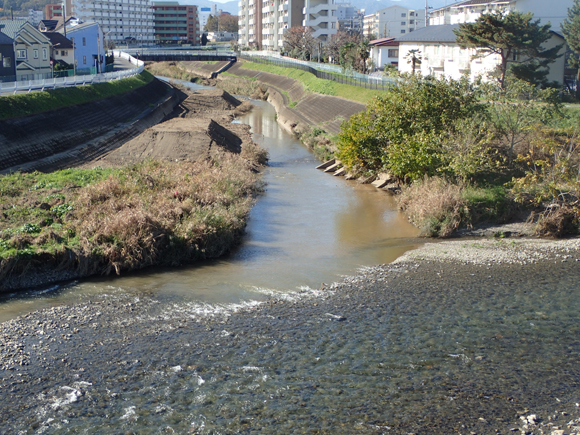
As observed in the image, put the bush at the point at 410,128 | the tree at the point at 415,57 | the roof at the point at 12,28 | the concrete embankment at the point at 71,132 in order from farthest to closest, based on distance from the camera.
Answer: the tree at the point at 415,57 < the roof at the point at 12,28 < the concrete embankment at the point at 71,132 < the bush at the point at 410,128

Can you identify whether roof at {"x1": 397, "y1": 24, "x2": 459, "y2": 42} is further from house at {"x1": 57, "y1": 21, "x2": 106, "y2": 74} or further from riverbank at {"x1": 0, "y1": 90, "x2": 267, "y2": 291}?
house at {"x1": 57, "y1": 21, "x2": 106, "y2": 74}

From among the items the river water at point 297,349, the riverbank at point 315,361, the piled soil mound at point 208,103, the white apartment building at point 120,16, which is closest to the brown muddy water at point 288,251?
the river water at point 297,349

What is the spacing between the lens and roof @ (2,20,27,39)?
1898 inches

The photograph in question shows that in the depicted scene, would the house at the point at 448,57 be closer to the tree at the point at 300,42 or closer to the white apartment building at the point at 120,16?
the tree at the point at 300,42

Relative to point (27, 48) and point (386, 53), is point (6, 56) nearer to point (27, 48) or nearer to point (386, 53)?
point (27, 48)

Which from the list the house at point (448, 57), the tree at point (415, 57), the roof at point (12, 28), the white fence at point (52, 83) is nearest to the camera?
the white fence at point (52, 83)

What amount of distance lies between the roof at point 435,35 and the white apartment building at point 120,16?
96.0m

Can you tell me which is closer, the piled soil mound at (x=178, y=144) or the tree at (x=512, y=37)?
the piled soil mound at (x=178, y=144)

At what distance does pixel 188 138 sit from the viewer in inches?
1238

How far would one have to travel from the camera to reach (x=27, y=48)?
167 feet

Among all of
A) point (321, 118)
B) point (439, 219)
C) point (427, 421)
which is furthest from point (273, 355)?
point (321, 118)

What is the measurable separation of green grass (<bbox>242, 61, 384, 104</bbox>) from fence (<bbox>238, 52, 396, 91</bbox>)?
59 cm

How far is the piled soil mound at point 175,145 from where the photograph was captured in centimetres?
2977

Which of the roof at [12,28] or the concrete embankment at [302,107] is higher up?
the roof at [12,28]
